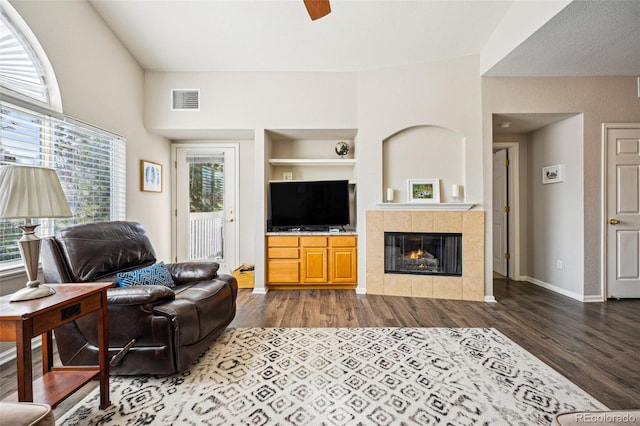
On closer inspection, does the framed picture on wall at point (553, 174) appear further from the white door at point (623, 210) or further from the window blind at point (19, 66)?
the window blind at point (19, 66)

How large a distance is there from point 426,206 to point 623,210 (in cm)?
242

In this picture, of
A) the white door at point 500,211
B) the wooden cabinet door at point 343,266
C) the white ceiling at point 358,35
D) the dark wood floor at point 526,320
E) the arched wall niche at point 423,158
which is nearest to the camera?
the dark wood floor at point 526,320

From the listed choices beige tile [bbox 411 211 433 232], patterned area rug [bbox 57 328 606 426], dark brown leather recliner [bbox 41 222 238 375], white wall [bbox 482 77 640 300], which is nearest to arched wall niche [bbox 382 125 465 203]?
beige tile [bbox 411 211 433 232]

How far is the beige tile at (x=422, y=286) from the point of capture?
3477 millimetres

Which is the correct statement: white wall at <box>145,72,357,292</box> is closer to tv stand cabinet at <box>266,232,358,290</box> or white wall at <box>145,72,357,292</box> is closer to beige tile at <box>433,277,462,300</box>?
tv stand cabinet at <box>266,232,358,290</box>

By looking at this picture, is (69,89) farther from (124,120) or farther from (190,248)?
(190,248)

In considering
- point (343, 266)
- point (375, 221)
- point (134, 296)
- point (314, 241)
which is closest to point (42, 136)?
point (134, 296)

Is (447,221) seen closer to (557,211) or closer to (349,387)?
(557,211)

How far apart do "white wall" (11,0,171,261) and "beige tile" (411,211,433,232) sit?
144 inches

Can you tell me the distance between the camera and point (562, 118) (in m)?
3.56

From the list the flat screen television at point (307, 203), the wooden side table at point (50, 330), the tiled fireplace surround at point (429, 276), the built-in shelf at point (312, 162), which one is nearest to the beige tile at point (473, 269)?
the tiled fireplace surround at point (429, 276)

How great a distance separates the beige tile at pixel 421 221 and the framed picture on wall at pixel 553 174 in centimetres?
190

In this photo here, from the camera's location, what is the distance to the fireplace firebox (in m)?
3.49

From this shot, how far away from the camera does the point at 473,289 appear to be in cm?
337
